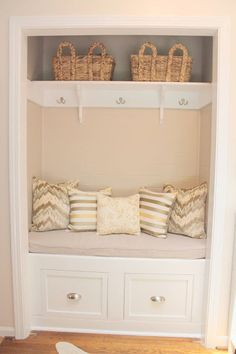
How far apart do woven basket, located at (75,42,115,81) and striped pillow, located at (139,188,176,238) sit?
3.44 feet

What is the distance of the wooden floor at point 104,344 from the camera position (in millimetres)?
2189

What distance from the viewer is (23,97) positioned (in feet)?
7.14

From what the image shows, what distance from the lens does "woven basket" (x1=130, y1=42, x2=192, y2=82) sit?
8.23 ft

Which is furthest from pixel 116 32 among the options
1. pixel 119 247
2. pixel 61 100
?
pixel 119 247

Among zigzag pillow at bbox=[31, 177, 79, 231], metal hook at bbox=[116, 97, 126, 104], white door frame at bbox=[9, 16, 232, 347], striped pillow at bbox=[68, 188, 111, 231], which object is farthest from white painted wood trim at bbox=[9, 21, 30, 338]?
metal hook at bbox=[116, 97, 126, 104]

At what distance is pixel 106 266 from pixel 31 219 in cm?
75

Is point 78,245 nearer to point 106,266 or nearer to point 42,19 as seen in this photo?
point 106,266

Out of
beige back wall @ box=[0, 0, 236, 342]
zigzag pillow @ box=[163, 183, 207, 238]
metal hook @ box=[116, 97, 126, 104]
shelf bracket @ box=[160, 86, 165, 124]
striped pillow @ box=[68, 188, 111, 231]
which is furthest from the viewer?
metal hook @ box=[116, 97, 126, 104]

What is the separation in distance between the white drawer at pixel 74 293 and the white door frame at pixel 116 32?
197mm

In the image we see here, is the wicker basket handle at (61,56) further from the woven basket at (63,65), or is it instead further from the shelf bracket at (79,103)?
the shelf bracket at (79,103)

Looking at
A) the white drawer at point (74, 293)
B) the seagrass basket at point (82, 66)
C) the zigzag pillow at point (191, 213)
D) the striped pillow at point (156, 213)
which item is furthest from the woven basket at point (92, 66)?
the white drawer at point (74, 293)

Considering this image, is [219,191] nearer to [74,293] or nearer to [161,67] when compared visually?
[161,67]

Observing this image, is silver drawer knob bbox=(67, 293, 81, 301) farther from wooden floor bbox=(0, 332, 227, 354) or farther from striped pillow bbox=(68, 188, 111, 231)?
striped pillow bbox=(68, 188, 111, 231)

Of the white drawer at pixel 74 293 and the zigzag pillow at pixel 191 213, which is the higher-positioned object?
the zigzag pillow at pixel 191 213
